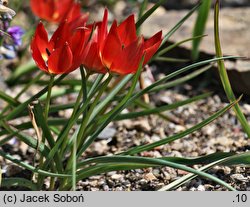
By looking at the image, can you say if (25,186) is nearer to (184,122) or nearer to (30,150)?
(30,150)

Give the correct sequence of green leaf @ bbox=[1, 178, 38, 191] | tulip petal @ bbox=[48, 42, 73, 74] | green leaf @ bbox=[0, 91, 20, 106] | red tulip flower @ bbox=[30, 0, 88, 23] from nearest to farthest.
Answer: tulip petal @ bbox=[48, 42, 73, 74] → green leaf @ bbox=[1, 178, 38, 191] → green leaf @ bbox=[0, 91, 20, 106] → red tulip flower @ bbox=[30, 0, 88, 23]

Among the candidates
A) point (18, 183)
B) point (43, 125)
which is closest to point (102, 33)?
point (43, 125)

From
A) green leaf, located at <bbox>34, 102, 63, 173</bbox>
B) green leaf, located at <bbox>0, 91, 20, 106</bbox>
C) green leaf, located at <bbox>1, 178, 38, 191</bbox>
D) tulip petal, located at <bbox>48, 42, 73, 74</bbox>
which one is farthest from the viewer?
green leaf, located at <bbox>0, 91, 20, 106</bbox>

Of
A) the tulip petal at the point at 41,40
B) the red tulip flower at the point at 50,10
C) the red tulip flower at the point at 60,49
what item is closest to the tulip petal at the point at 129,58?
Result: the red tulip flower at the point at 60,49

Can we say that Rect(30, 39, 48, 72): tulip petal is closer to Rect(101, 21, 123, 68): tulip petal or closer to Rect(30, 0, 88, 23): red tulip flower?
Rect(101, 21, 123, 68): tulip petal

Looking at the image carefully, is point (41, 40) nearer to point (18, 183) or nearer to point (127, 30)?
point (127, 30)

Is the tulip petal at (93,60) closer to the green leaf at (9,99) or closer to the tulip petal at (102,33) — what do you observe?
the tulip petal at (102,33)

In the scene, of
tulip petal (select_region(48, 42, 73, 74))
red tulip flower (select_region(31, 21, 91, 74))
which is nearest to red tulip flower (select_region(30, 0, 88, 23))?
red tulip flower (select_region(31, 21, 91, 74))
